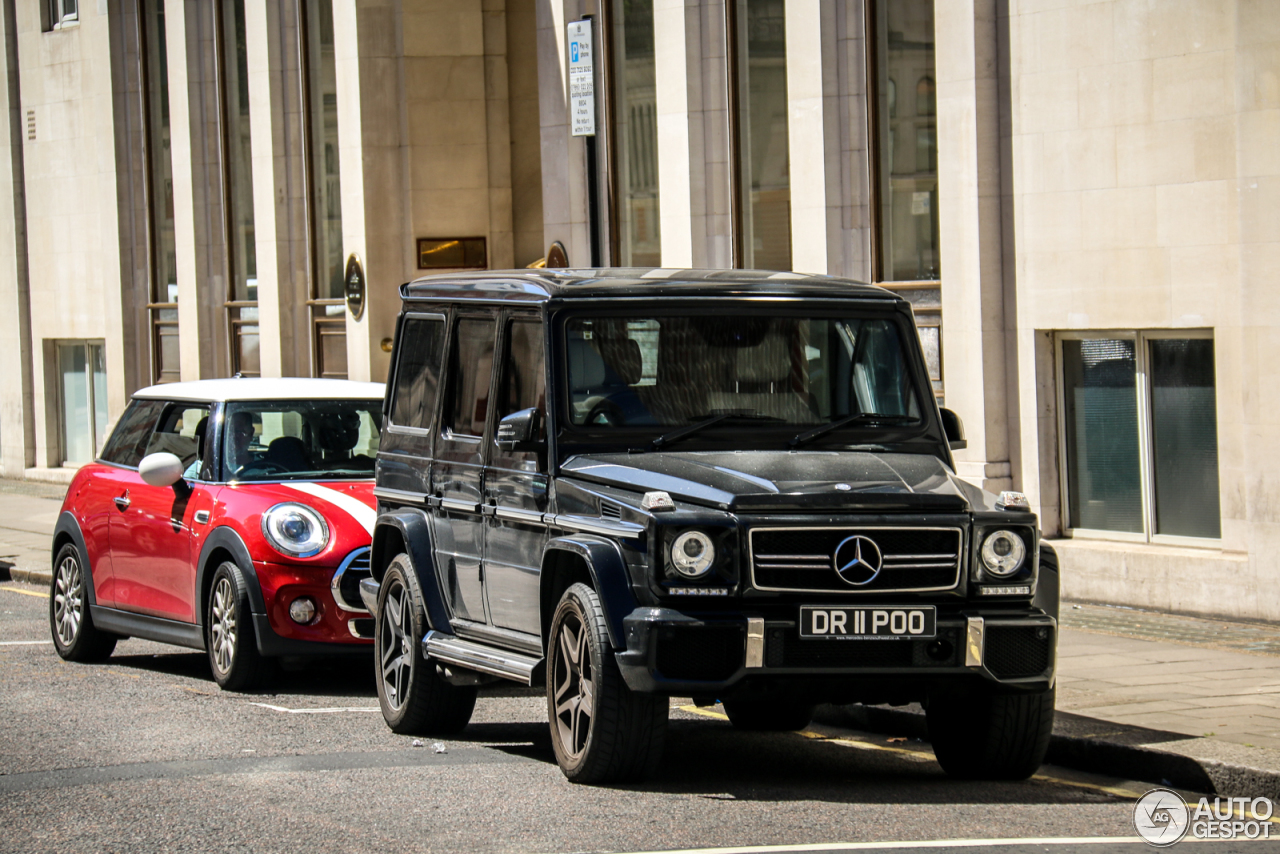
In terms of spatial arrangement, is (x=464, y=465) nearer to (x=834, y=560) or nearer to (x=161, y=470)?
(x=834, y=560)

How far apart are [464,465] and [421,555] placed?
1.87ft

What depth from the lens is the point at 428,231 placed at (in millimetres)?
22703

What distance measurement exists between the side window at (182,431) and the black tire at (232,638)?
3.48ft

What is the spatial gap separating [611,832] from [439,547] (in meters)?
2.57

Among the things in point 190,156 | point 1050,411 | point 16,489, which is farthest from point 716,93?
point 16,489

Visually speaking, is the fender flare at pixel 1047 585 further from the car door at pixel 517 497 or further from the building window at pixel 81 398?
the building window at pixel 81 398

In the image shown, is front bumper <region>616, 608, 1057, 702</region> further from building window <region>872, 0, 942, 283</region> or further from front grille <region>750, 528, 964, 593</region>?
building window <region>872, 0, 942, 283</region>

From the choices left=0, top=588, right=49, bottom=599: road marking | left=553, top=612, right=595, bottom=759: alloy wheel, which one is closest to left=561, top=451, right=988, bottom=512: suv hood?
left=553, top=612, right=595, bottom=759: alloy wheel

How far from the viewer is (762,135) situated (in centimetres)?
1686

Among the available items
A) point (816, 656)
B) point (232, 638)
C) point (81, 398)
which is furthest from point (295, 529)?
point (81, 398)

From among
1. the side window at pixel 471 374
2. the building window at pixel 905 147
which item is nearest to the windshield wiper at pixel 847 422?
the side window at pixel 471 374

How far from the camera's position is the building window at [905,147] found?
1495cm

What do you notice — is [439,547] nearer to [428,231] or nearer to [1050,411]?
[1050,411]

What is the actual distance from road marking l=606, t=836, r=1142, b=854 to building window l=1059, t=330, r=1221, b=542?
6.46 metres
